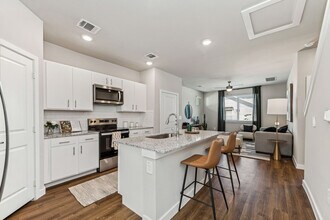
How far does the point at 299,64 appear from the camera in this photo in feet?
11.9

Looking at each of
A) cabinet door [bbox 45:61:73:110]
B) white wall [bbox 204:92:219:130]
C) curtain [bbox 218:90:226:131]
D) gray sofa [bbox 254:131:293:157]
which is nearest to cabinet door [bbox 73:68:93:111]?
cabinet door [bbox 45:61:73:110]

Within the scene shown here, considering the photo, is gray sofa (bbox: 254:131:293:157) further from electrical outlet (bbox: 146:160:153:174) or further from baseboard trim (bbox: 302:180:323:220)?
electrical outlet (bbox: 146:160:153:174)

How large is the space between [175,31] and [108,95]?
2.21m

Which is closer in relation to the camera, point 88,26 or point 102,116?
point 88,26

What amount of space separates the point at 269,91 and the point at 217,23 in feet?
22.3

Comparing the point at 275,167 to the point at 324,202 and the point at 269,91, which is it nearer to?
the point at 324,202

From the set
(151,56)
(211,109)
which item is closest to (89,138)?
(151,56)

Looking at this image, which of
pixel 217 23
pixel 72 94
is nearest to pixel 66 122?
pixel 72 94

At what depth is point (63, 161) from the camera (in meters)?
2.79

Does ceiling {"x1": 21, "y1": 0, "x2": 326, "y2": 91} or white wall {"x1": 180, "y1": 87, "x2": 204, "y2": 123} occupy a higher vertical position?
ceiling {"x1": 21, "y1": 0, "x2": 326, "y2": 91}

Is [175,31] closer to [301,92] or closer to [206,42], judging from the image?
[206,42]

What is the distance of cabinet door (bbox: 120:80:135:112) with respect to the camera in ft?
14.1

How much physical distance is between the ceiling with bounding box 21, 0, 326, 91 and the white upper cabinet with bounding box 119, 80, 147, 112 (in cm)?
63

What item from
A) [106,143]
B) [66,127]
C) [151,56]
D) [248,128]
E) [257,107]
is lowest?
[248,128]
